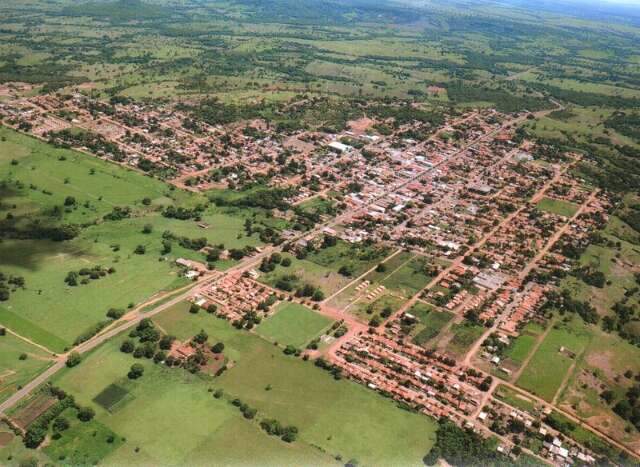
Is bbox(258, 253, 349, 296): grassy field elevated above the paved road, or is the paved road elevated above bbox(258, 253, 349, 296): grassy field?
bbox(258, 253, 349, 296): grassy field

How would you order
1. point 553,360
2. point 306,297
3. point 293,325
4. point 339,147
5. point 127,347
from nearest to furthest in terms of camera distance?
point 127,347 → point 553,360 → point 293,325 → point 306,297 → point 339,147

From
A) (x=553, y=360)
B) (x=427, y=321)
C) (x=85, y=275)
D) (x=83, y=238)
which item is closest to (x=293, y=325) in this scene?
(x=427, y=321)

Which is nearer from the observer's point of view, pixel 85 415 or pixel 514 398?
pixel 85 415

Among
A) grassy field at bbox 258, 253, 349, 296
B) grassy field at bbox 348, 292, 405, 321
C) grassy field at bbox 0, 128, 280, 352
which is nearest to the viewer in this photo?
grassy field at bbox 0, 128, 280, 352

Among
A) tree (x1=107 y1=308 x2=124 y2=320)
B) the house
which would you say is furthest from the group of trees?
the house

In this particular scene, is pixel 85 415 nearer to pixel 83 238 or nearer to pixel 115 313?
pixel 115 313

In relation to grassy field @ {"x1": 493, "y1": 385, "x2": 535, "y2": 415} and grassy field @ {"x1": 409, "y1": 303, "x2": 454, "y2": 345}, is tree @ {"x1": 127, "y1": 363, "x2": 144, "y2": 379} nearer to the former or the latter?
grassy field @ {"x1": 409, "y1": 303, "x2": 454, "y2": 345}
